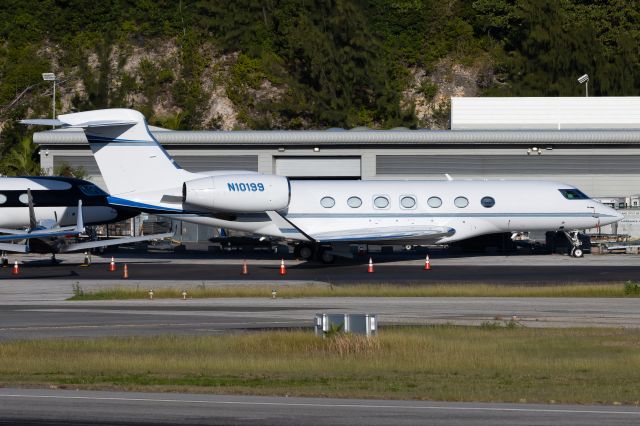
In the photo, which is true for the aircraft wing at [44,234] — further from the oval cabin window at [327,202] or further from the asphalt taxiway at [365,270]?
the oval cabin window at [327,202]

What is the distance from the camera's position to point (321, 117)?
81625 millimetres

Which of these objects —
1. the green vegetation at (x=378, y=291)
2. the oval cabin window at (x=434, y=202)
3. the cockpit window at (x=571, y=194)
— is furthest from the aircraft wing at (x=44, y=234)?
the cockpit window at (x=571, y=194)

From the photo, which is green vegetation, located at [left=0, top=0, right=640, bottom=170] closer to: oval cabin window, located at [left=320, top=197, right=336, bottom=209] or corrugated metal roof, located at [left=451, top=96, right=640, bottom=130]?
corrugated metal roof, located at [left=451, top=96, right=640, bottom=130]

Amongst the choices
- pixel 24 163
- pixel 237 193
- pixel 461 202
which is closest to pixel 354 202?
pixel 461 202

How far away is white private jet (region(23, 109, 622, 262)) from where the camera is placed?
1726 inches

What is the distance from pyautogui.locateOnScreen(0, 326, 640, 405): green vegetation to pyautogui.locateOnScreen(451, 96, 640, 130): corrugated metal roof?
41.6 m

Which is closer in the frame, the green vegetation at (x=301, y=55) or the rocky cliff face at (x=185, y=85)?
the green vegetation at (x=301, y=55)

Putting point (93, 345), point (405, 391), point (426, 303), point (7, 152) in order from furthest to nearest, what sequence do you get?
point (7, 152) → point (426, 303) → point (93, 345) → point (405, 391)

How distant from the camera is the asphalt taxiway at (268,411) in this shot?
535 inches

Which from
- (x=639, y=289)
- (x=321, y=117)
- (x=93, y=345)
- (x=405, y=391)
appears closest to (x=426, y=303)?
(x=639, y=289)

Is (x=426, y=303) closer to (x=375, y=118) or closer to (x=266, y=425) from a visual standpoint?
(x=266, y=425)

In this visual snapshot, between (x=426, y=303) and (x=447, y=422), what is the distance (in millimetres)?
16754

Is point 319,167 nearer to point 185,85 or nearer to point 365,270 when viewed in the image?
point 365,270

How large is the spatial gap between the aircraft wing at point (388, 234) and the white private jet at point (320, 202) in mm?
41
